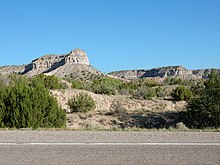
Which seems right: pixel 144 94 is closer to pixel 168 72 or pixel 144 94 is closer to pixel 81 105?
pixel 81 105

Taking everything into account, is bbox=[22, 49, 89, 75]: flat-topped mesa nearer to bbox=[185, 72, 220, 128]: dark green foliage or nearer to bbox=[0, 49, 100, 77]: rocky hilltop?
bbox=[0, 49, 100, 77]: rocky hilltop

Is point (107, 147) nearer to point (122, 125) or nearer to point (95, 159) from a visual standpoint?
point (95, 159)

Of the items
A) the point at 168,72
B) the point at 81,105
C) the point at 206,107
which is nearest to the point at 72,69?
the point at 168,72

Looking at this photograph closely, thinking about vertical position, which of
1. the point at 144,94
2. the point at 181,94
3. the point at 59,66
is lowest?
the point at 181,94

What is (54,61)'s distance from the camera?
147375mm

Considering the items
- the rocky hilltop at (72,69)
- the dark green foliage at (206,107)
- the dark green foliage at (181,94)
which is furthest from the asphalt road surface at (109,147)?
the rocky hilltop at (72,69)

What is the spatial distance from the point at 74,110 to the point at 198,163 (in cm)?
2280

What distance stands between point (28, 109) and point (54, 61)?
134 metres

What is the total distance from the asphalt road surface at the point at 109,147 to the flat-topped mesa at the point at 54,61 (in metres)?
121

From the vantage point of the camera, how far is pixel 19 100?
15.7 metres

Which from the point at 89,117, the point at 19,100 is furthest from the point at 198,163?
the point at 89,117

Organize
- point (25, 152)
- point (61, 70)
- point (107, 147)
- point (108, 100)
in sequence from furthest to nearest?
1. point (61, 70)
2. point (108, 100)
3. point (107, 147)
4. point (25, 152)

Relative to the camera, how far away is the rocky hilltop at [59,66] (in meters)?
122

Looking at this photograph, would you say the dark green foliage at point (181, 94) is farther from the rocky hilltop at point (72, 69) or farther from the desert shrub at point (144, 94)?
the rocky hilltop at point (72, 69)
